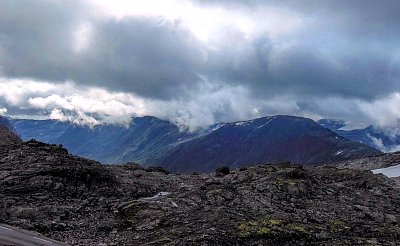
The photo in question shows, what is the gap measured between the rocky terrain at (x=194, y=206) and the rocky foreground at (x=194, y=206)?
0.38ft

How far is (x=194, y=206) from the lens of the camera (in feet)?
175

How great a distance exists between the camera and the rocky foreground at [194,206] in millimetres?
43250

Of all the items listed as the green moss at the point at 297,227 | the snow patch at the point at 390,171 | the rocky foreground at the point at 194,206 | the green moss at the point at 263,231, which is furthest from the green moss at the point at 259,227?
the snow patch at the point at 390,171

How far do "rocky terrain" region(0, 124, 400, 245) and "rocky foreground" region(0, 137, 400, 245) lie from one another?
0.11 meters

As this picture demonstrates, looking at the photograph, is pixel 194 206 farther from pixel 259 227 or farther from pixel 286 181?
pixel 286 181

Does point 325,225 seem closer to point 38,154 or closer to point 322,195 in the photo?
point 322,195

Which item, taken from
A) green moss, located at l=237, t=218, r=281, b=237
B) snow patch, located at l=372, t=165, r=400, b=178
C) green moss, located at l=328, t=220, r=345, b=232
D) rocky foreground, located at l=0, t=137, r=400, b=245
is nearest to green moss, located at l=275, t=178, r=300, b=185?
rocky foreground, located at l=0, t=137, r=400, b=245

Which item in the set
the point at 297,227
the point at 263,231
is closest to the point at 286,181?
the point at 297,227

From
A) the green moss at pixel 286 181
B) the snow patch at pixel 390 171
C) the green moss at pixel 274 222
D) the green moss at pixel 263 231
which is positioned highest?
the snow patch at pixel 390 171

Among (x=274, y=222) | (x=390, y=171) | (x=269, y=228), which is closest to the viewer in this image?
(x=269, y=228)

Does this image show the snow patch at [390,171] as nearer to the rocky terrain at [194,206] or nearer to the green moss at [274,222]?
the rocky terrain at [194,206]

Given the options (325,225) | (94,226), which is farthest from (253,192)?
(94,226)

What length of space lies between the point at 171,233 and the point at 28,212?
18326 millimetres

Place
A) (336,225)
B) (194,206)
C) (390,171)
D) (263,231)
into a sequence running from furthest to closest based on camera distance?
(390,171)
(194,206)
(336,225)
(263,231)
